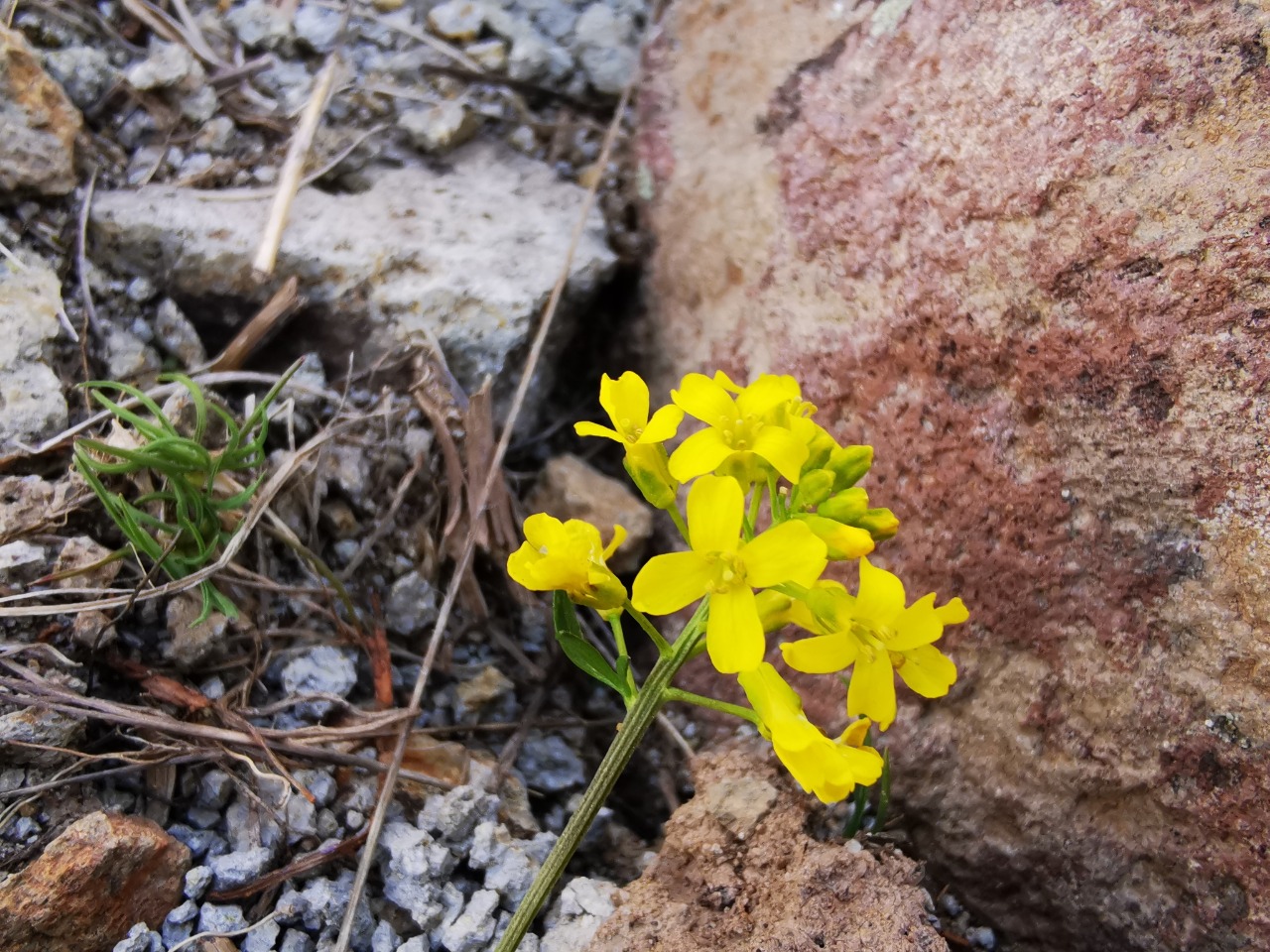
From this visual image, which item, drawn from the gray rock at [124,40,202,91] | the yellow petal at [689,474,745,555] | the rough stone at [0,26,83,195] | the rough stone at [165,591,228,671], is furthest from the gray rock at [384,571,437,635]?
the gray rock at [124,40,202,91]

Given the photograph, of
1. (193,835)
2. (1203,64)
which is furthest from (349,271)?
(1203,64)

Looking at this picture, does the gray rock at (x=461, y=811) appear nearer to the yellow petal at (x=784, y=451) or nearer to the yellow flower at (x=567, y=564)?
the yellow flower at (x=567, y=564)

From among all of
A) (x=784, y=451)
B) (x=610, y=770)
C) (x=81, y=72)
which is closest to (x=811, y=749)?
(x=610, y=770)

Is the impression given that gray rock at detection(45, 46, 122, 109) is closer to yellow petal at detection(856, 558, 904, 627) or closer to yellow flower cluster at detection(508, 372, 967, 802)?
yellow flower cluster at detection(508, 372, 967, 802)

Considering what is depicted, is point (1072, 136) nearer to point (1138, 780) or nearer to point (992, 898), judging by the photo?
point (1138, 780)

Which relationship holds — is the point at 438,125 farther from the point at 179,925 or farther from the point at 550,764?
the point at 179,925
